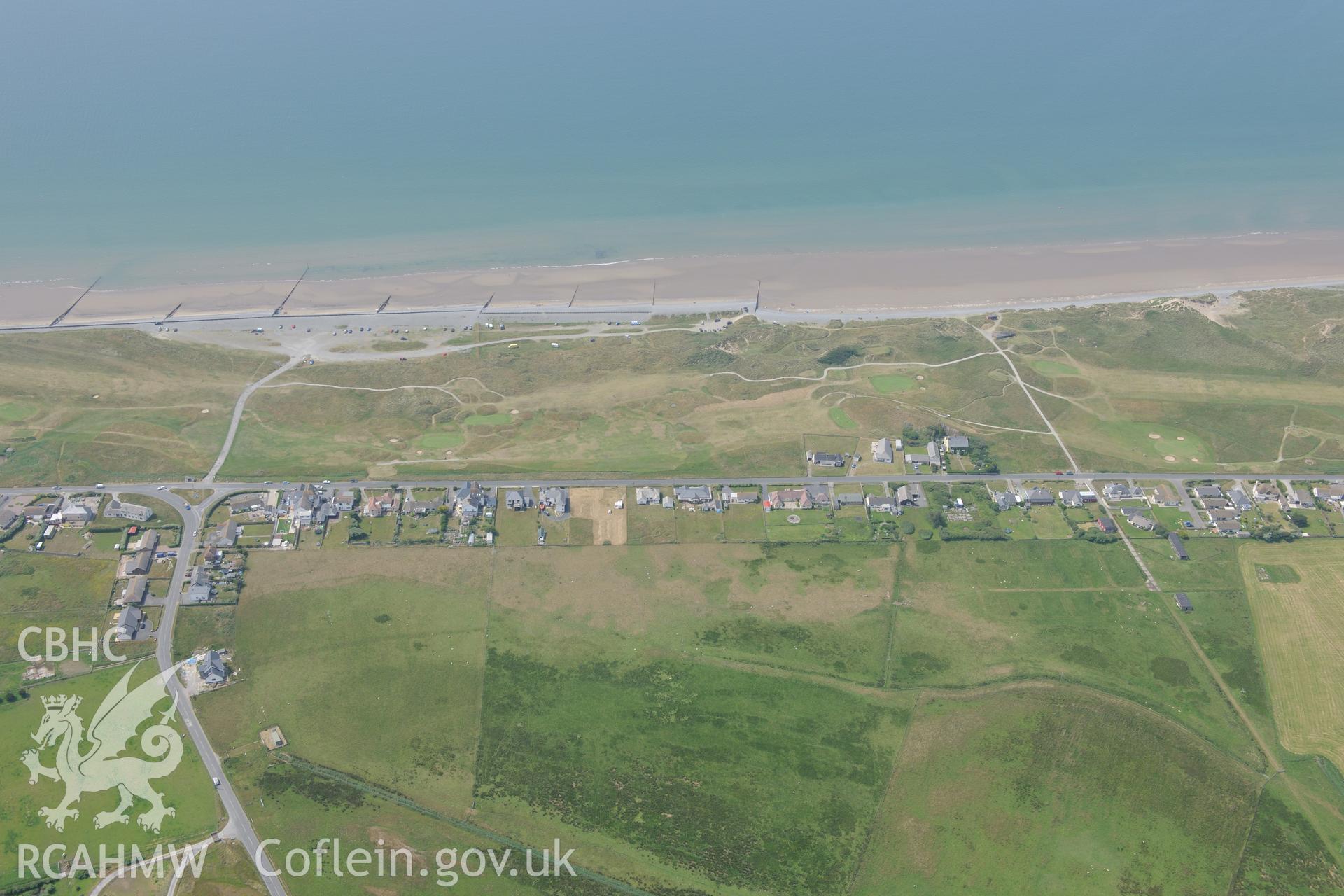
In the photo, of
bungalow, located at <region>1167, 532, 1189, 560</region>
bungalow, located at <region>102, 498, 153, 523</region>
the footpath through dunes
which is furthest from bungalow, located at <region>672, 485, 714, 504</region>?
bungalow, located at <region>102, 498, 153, 523</region>

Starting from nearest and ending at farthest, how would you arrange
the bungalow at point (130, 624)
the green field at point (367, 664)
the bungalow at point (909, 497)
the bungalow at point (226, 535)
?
1. the green field at point (367, 664)
2. the bungalow at point (130, 624)
3. the bungalow at point (226, 535)
4. the bungalow at point (909, 497)

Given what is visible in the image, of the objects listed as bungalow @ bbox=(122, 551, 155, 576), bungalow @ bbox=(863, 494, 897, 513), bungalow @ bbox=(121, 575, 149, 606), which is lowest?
bungalow @ bbox=(121, 575, 149, 606)

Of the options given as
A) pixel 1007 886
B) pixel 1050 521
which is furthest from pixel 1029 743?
pixel 1050 521

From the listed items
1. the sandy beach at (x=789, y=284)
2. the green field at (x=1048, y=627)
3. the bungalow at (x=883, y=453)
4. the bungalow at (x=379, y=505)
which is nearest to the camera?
the green field at (x=1048, y=627)

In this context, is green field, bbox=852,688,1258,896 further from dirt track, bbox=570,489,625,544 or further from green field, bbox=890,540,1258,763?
dirt track, bbox=570,489,625,544

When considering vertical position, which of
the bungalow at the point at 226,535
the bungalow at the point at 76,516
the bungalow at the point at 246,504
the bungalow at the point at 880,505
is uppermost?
the bungalow at the point at 880,505

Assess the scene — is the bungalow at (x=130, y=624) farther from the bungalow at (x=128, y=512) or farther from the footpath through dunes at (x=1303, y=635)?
the footpath through dunes at (x=1303, y=635)

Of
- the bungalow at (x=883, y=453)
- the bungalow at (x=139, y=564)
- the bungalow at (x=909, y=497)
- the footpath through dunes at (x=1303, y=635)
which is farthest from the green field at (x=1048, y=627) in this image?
the bungalow at (x=139, y=564)
